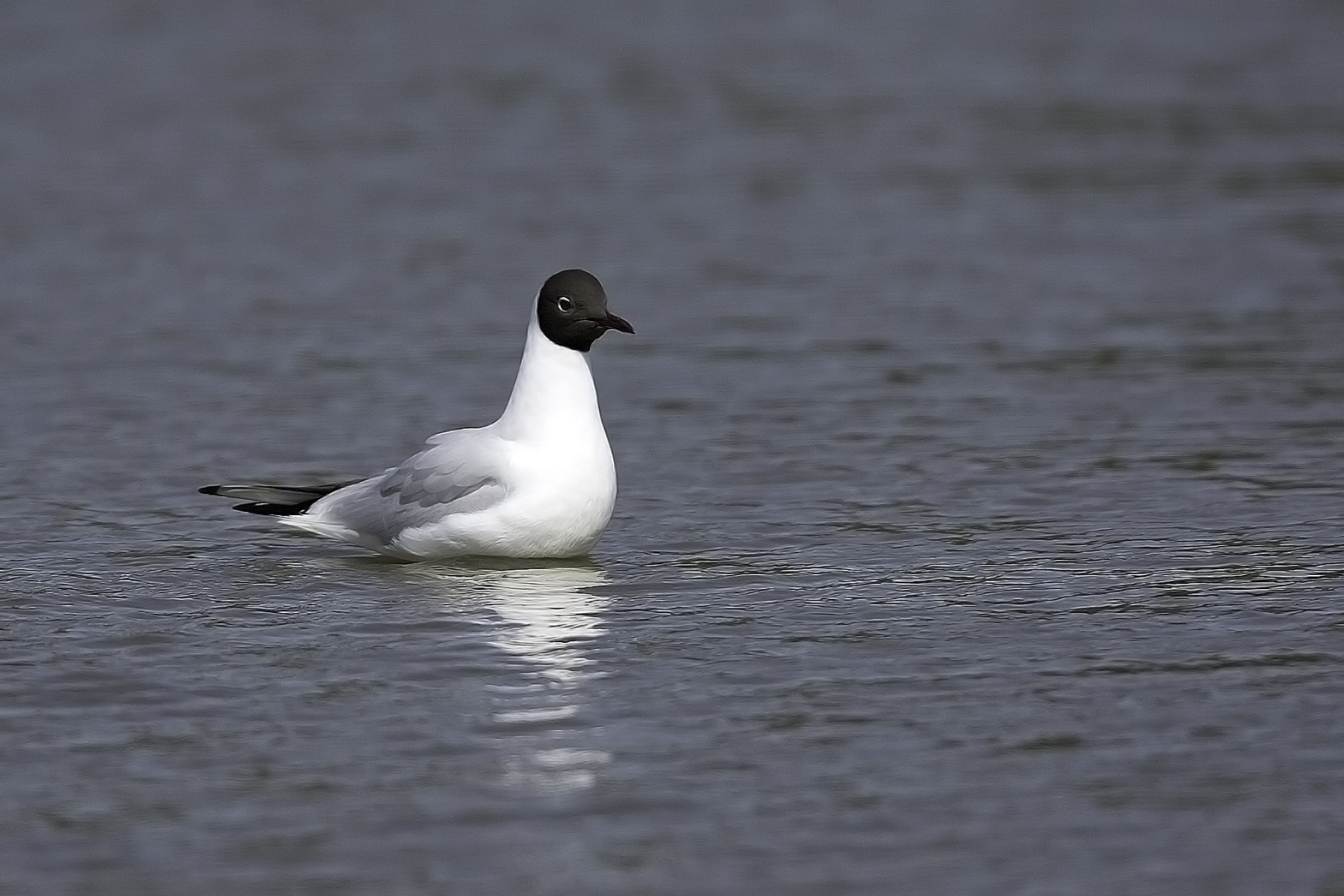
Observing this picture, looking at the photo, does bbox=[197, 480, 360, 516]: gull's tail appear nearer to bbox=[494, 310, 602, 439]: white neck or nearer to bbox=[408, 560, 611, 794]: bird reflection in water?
bbox=[408, 560, 611, 794]: bird reflection in water

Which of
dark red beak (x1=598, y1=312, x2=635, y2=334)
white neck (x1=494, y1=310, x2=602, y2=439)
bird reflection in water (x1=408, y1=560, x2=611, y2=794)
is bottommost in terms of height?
bird reflection in water (x1=408, y1=560, x2=611, y2=794)

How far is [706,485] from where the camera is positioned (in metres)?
9.41

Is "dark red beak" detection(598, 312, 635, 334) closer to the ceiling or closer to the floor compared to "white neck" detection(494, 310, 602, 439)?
closer to the ceiling

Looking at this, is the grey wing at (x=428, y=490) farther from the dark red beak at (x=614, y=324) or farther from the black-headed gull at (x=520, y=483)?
the dark red beak at (x=614, y=324)

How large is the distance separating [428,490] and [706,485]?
170 cm

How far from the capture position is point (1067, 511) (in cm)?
877

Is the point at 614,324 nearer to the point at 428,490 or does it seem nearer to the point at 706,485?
the point at 428,490

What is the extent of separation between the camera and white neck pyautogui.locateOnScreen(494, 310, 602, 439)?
26.3ft

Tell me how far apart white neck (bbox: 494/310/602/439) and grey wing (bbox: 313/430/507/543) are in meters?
0.15

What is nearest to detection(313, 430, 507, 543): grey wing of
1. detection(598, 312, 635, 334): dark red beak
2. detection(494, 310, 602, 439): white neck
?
detection(494, 310, 602, 439): white neck

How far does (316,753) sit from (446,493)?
2.26 meters

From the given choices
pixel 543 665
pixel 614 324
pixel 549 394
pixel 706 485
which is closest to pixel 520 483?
pixel 549 394

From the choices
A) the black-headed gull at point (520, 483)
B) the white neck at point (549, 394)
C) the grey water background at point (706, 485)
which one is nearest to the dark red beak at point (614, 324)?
the black-headed gull at point (520, 483)

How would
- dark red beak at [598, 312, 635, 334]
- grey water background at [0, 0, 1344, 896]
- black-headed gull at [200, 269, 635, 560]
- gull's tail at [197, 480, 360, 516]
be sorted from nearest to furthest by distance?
grey water background at [0, 0, 1344, 896] < black-headed gull at [200, 269, 635, 560] < dark red beak at [598, 312, 635, 334] < gull's tail at [197, 480, 360, 516]
